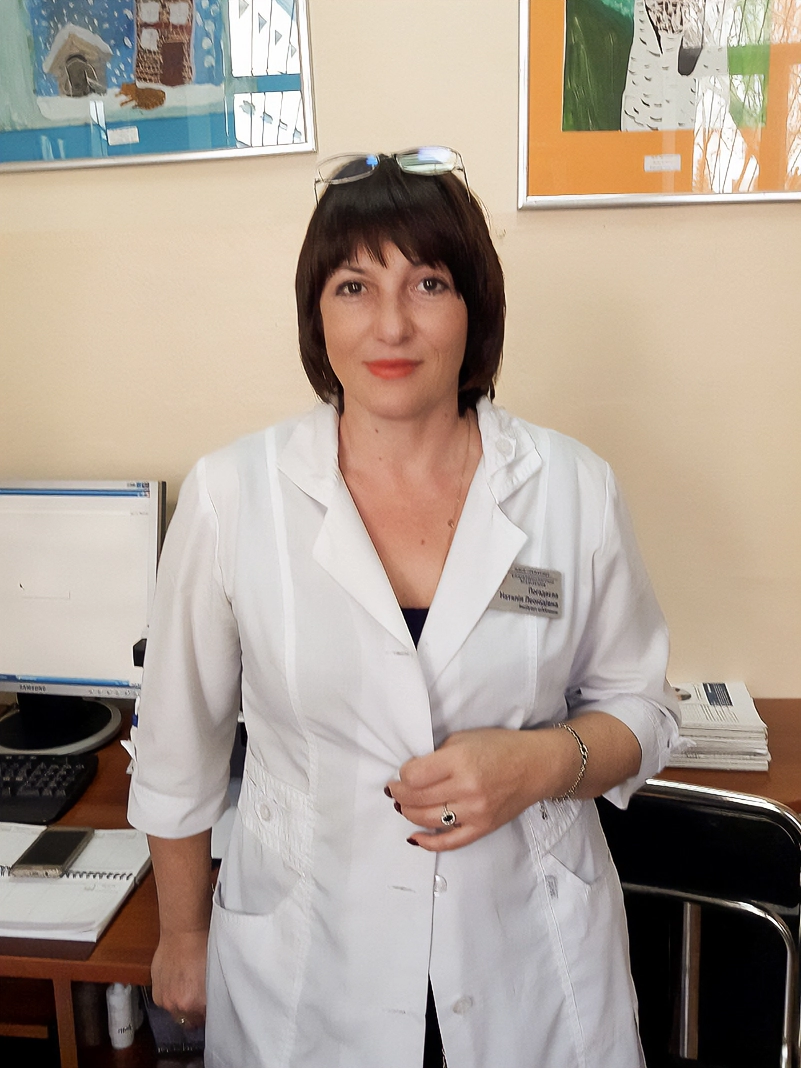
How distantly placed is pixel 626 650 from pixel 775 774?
66 cm

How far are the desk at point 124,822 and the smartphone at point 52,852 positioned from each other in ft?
0.20

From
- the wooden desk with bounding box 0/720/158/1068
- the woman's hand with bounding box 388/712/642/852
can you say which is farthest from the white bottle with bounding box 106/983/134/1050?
the woman's hand with bounding box 388/712/642/852

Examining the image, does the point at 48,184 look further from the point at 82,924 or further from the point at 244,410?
the point at 82,924

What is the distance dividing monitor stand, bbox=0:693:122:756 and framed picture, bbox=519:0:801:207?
135 centimetres

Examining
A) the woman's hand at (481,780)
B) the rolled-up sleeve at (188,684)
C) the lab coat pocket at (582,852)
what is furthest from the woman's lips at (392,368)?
the lab coat pocket at (582,852)

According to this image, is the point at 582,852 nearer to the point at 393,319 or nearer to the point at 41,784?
the point at 393,319

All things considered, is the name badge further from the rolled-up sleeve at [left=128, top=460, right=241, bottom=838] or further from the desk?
the desk

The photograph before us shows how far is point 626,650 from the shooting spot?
42.9 inches

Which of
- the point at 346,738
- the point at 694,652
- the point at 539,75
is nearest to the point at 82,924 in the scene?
the point at 346,738

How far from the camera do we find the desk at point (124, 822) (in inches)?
45.4

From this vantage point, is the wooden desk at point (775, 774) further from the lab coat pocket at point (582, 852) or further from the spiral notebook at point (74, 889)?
the spiral notebook at point (74, 889)

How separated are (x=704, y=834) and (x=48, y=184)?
168 centimetres

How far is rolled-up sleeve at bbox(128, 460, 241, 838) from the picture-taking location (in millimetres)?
1003

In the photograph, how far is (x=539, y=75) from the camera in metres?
1.55
